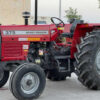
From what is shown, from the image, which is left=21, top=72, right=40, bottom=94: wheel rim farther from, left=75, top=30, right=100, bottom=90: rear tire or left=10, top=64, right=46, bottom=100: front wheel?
left=75, top=30, right=100, bottom=90: rear tire

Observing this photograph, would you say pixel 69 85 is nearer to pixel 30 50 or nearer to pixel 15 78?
pixel 30 50

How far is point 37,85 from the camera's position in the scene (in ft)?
20.1

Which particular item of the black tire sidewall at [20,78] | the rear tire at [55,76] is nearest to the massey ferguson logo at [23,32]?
the black tire sidewall at [20,78]

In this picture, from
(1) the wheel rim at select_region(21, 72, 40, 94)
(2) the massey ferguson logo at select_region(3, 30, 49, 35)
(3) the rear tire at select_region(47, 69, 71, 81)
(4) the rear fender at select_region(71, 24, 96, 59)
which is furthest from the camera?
(3) the rear tire at select_region(47, 69, 71, 81)

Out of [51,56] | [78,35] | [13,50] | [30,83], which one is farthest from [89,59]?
[13,50]

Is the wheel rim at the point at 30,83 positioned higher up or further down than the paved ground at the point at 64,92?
higher up

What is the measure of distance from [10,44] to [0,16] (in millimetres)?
29286

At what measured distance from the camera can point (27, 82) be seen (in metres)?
6.08

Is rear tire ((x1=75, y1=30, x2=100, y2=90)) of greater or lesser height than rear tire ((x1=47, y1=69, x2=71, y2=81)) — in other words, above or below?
above

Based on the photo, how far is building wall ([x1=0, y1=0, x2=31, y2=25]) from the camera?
1395 inches

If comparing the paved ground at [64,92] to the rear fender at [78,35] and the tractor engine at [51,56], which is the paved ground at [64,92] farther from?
the rear fender at [78,35]

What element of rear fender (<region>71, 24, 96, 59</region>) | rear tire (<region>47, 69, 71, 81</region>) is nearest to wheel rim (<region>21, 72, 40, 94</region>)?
rear fender (<region>71, 24, 96, 59</region>)

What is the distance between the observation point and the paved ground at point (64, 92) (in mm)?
6309

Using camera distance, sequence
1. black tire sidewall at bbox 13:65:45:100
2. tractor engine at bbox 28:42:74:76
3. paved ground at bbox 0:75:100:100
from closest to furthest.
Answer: black tire sidewall at bbox 13:65:45:100 < paved ground at bbox 0:75:100:100 < tractor engine at bbox 28:42:74:76
